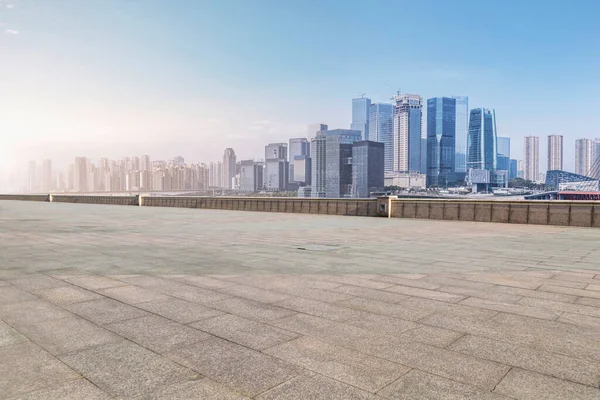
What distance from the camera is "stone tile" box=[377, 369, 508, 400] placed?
10.2ft

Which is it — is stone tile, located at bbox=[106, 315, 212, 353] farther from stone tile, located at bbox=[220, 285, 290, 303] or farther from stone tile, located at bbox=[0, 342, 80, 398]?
stone tile, located at bbox=[220, 285, 290, 303]

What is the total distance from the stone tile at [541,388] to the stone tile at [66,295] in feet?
17.4

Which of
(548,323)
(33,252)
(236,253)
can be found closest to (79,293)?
(236,253)

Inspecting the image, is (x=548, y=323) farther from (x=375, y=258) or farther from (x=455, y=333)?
(x=375, y=258)

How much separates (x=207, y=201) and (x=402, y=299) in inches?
1239

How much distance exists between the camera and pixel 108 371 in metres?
3.58

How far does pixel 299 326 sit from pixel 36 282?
196 inches

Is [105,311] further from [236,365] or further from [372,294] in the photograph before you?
[372,294]

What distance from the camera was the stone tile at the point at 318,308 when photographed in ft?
16.9

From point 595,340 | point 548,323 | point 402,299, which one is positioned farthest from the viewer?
point 402,299

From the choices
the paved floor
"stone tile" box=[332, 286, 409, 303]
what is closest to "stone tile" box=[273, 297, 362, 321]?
the paved floor

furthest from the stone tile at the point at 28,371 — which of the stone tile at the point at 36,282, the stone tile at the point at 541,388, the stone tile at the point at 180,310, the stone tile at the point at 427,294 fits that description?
the stone tile at the point at 427,294

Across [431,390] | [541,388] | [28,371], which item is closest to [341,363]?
[431,390]

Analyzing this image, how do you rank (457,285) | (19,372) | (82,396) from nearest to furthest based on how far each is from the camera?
(82,396), (19,372), (457,285)
